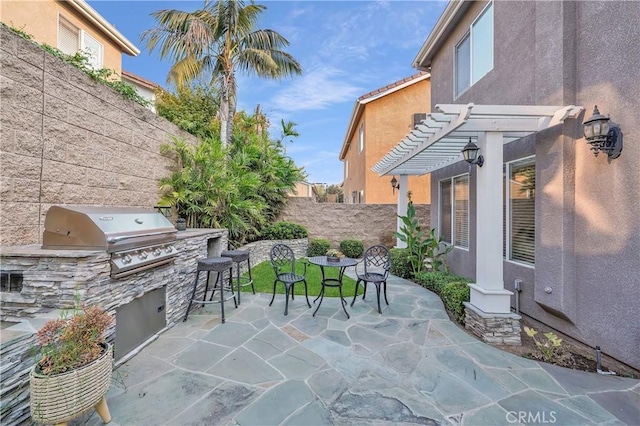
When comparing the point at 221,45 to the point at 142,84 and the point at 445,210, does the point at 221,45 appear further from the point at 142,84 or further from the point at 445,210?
the point at 445,210

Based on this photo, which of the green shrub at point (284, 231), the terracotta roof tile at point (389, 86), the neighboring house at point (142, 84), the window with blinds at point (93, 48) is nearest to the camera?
the window with blinds at point (93, 48)

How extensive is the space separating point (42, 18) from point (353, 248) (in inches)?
442

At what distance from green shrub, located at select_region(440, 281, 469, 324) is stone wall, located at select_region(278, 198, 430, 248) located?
5.82 metres

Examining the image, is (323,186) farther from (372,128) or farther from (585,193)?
(585,193)

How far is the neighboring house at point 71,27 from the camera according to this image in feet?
22.1

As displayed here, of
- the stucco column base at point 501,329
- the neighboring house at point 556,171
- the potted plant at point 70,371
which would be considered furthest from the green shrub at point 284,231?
the potted plant at point 70,371

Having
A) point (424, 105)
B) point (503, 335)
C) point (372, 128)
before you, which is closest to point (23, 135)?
point (503, 335)

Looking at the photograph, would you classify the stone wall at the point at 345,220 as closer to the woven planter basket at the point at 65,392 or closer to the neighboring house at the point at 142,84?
the neighboring house at the point at 142,84

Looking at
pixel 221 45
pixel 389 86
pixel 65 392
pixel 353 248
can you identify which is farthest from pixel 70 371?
pixel 389 86

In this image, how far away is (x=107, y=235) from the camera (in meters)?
3.16

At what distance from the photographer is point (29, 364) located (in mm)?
2322

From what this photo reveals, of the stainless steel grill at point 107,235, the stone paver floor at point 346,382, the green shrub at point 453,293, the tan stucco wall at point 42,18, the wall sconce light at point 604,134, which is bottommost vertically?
the stone paver floor at point 346,382

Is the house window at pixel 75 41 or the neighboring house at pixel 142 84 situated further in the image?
the neighboring house at pixel 142 84

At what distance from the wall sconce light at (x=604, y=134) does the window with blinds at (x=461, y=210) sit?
3.33 meters
